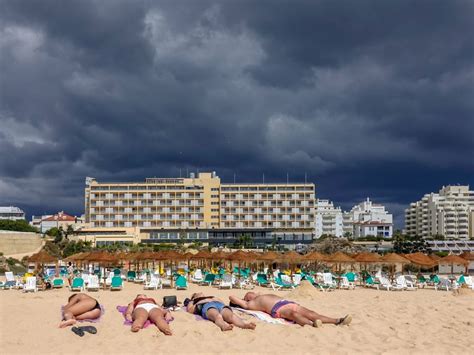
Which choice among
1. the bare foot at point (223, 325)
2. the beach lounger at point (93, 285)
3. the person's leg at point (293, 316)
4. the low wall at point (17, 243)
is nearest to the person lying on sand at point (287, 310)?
the person's leg at point (293, 316)

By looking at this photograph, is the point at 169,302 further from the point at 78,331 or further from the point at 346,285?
the point at 346,285

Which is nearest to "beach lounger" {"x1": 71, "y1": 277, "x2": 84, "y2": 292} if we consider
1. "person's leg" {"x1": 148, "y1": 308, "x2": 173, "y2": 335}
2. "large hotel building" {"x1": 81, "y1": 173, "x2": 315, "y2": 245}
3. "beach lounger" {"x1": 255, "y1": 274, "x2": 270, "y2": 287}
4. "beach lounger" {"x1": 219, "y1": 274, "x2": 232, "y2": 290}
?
"beach lounger" {"x1": 219, "y1": 274, "x2": 232, "y2": 290}

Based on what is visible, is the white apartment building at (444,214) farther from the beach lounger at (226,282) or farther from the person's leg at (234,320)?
the person's leg at (234,320)

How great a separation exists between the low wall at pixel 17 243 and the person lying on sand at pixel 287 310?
43.6 metres

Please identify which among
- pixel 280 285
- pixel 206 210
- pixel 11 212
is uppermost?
pixel 11 212

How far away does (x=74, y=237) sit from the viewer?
239 ft

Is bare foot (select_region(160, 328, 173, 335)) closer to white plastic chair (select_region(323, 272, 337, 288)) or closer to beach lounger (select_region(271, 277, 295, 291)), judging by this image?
beach lounger (select_region(271, 277, 295, 291))

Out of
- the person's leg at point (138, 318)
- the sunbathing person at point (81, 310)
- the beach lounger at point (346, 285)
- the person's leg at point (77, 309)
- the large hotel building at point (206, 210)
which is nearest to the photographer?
the person's leg at point (138, 318)

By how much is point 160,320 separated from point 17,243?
154 ft

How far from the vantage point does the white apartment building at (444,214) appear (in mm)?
109188

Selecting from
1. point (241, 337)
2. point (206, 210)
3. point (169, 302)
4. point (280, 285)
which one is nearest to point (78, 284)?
point (280, 285)

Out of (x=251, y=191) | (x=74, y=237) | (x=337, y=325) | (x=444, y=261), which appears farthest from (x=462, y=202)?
(x=337, y=325)

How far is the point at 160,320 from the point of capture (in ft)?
29.5

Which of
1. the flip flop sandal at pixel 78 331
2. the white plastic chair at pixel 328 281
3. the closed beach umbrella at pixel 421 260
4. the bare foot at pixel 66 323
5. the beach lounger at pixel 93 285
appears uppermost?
the bare foot at pixel 66 323
